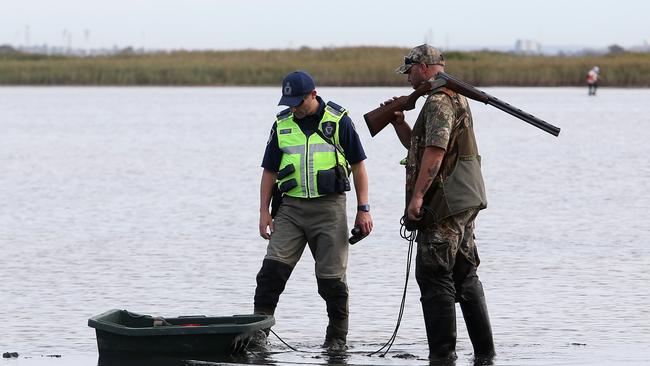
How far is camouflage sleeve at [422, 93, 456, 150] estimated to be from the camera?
25.8 ft

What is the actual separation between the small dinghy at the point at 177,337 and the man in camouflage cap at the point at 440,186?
1083 millimetres

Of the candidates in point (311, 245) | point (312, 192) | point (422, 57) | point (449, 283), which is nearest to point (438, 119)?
point (422, 57)

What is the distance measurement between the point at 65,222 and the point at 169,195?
3.59 m

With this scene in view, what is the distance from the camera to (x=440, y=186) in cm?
802

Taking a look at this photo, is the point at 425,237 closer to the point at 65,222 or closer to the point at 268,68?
the point at 65,222

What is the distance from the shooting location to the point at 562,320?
10.2 metres

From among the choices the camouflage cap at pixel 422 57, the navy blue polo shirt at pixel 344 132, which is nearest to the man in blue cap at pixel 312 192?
the navy blue polo shirt at pixel 344 132

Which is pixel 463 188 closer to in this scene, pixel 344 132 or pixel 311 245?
pixel 344 132

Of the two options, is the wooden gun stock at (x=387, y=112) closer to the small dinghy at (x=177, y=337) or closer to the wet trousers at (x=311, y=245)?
the wet trousers at (x=311, y=245)

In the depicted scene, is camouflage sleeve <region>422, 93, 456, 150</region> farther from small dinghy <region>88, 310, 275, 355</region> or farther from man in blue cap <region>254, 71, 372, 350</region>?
small dinghy <region>88, 310, 275, 355</region>

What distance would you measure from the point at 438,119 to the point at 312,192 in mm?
1113

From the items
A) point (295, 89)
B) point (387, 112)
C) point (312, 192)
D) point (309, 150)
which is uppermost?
point (295, 89)

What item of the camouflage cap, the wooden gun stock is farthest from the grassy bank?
the camouflage cap

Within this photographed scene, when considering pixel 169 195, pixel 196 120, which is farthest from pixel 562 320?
pixel 196 120
